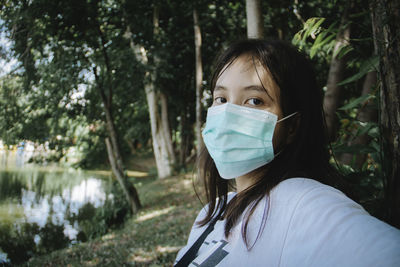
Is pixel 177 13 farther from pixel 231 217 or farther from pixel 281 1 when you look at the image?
pixel 231 217

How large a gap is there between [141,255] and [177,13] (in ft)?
29.5

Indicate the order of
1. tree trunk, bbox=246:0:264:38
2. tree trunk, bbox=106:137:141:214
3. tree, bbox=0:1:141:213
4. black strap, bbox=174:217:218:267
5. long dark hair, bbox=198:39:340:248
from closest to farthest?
long dark hair, bbox=198:39:340:248 < black strap, bbox=174:217:218:267 < tree trunk, bbox=246:0:264:38 < tree, bbox=0:1:141:213 < tree trunk, bbox=106:137:141:214

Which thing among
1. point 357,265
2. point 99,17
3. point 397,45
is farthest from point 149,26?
point 357,265

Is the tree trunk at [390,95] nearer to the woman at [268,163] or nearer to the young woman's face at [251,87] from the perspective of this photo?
the woman at [268,163]

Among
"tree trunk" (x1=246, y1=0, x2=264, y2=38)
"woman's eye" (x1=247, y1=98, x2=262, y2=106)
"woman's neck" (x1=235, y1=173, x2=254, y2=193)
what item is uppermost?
"tree trunk" (x1=246, y1=0, x2=264, y2=38)

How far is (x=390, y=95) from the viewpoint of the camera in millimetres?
1303

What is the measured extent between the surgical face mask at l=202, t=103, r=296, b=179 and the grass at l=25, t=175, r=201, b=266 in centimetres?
287

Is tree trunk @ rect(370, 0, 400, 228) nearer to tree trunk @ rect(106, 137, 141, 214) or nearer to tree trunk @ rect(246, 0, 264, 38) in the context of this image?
tree trunk @ rect(246, 0, 264, 38)

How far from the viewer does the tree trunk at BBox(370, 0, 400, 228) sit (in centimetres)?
127

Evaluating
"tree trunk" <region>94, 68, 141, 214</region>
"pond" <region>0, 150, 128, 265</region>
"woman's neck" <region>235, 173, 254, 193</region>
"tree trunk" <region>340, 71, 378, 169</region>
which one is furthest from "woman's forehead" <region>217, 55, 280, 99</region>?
"tree trunk" <region>94, 68, 141, 214</region>

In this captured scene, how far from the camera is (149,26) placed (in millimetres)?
7301

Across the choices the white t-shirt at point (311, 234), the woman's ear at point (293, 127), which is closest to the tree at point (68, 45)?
the woman's ear at point (293, 127)

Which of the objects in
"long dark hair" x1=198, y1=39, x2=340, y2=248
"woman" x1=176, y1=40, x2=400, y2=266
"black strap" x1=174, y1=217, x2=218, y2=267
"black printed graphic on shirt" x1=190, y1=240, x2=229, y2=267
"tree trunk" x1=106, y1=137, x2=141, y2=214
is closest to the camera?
"woman" x1=176, y1=40, x2=400, y2=266

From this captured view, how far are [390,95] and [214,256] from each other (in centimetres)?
112
